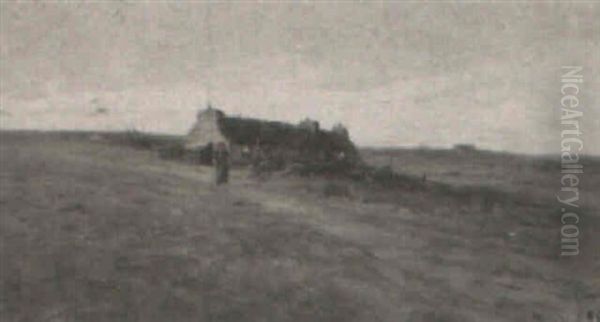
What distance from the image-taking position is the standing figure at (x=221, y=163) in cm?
483

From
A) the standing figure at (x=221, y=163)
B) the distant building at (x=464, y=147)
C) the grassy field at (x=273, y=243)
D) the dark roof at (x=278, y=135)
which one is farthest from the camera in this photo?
the distant building at (x=464, y=147)

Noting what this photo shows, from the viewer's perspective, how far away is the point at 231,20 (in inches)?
195

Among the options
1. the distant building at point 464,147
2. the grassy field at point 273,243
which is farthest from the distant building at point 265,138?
the distant building at point 464,147

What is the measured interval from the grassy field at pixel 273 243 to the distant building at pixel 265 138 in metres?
0.33

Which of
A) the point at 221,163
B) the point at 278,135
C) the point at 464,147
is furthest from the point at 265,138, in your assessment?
the point at 464,147

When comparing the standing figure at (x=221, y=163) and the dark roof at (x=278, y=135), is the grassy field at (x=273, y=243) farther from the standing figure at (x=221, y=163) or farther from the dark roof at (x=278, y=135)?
the dark roof at (x=278, y=135)

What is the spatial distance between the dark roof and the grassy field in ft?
1.37

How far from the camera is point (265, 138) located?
18.6 feet

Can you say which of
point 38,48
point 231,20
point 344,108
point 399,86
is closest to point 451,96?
point 399,86

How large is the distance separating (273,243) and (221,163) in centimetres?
109

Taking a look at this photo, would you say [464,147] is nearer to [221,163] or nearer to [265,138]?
[265,138]

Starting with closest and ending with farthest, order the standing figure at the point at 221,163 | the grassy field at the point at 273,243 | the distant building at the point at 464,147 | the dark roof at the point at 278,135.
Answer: the grassy field at the point at 273,243
the standing figure at the point at 221,163
the dark roof at the point at 278,135
the distant building at the point at 464,147

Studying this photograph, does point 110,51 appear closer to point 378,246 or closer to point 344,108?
point 344,108

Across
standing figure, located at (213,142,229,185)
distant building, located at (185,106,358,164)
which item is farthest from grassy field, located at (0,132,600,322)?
distant building, located at (185,106,358,164)
